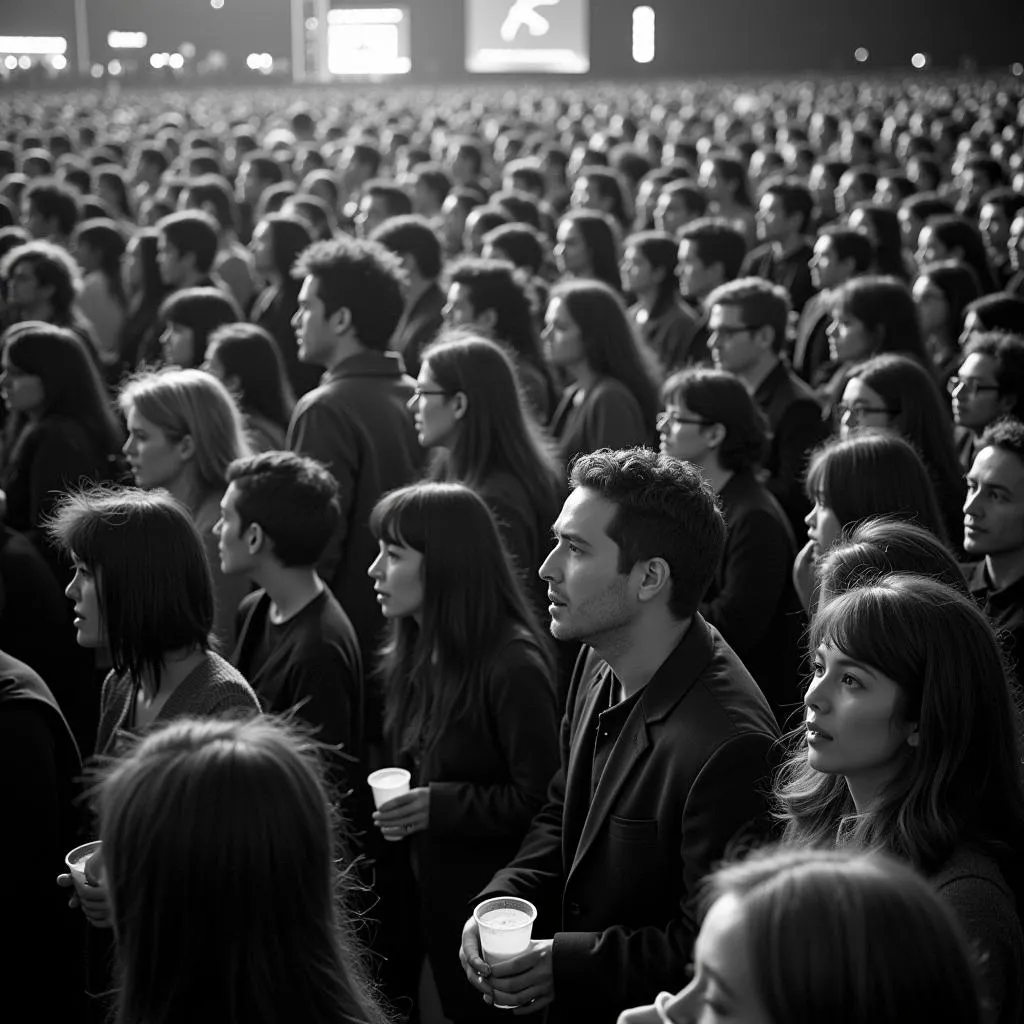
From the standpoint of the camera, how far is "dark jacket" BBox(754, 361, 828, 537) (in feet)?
16.2

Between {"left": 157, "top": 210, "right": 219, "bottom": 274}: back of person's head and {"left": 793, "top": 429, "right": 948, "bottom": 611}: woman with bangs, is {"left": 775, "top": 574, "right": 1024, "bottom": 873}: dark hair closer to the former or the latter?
{"left": 793, "top": 429, "right": 948, "bottom": 611}: woman with bangs

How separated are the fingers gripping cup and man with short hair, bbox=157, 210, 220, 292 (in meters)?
5.55

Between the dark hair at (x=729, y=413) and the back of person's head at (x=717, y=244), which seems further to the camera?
the back of person's head at (x=717, y=244)

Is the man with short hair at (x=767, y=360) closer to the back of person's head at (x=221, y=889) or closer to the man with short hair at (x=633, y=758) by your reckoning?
the man with short hair at (x=633, y=758)

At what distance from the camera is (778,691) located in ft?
13.7

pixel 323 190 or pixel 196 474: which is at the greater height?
pixel 323 190

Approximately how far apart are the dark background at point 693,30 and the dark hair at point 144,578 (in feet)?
A: 100

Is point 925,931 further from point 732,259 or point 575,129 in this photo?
point 575,129

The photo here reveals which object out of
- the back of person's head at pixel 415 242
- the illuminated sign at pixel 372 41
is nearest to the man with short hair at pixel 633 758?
the back of person's head at pixel 415 242

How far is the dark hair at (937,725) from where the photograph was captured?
6.72 ft

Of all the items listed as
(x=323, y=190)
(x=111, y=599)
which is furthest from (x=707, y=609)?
(x=323, y=190)

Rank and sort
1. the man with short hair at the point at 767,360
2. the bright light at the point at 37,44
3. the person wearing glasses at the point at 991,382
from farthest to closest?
the bright light at the point at 37,44
the man with short hair at the point at 767,360
the person wearing glasses at the point at 991,382

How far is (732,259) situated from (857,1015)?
6624 mm

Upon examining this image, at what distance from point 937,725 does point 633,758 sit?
544mm
